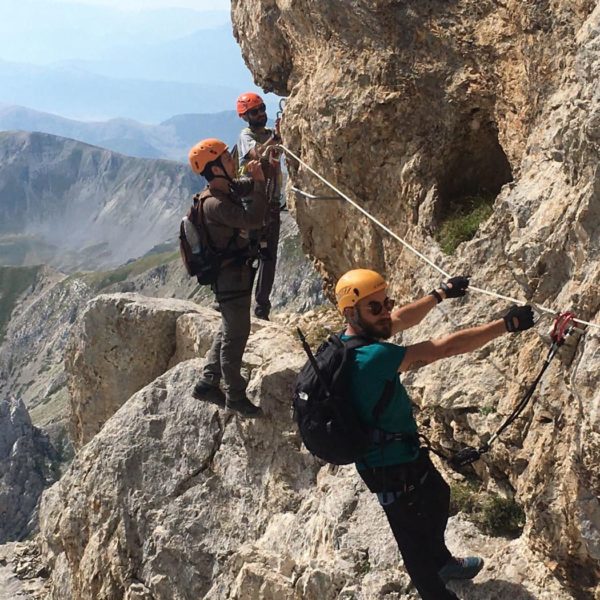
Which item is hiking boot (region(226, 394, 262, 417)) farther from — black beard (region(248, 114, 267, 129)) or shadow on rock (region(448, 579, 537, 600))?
black beard (region(248, 114, 267, 129))

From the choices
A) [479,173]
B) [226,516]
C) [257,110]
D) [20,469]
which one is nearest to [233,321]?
[226,516]

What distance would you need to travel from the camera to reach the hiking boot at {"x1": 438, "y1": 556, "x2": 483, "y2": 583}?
844cm

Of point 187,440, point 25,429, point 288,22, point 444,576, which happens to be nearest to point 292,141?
point 288,22

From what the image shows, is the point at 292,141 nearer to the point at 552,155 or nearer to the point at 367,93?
the point at 367,93

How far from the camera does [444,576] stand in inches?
333

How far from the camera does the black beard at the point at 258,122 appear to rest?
53.2 feet

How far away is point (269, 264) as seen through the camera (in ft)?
58.0

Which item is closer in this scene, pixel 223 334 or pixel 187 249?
pixel 187 249

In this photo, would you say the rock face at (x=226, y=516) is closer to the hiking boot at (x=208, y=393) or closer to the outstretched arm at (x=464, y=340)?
the hiking boot at (x=208, y=393)

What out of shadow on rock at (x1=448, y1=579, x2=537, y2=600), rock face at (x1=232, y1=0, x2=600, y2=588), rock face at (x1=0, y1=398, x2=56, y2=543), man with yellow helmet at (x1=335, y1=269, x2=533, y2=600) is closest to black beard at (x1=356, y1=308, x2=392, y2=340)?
man with yellow helmet at (x1=335, y1=269, x2=533, y2=600)

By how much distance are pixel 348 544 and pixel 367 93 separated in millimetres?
8511

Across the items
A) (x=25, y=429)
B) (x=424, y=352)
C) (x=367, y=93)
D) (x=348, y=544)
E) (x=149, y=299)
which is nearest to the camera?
(x=424, y=352)

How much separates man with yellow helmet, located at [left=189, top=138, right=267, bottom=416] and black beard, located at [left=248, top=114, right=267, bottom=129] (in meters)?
4.10

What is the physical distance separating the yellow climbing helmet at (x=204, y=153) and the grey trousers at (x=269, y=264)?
473cm
